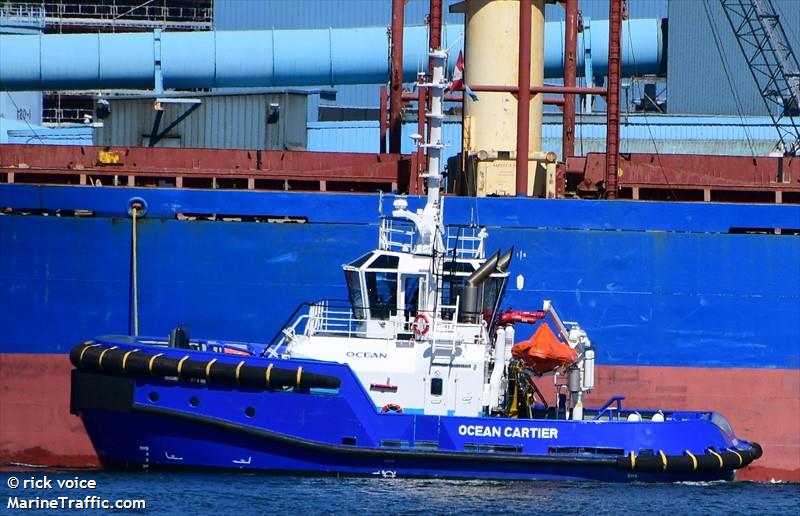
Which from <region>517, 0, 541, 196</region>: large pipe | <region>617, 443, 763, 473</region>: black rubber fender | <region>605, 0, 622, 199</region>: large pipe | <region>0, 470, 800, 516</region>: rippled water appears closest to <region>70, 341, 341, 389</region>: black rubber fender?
<region>0, 470, 800, 516</region>: rippled water

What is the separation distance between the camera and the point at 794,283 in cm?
1752

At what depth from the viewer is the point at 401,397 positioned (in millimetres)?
15195

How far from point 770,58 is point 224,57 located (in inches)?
371

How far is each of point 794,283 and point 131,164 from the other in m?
8.33

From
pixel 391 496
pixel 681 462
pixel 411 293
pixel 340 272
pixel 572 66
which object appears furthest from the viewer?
pixel 572 66

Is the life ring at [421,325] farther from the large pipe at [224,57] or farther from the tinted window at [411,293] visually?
the large pipe at [224,57]

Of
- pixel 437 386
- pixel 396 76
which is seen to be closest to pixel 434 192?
pixel 437 386

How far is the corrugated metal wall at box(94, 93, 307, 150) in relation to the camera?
22141 mm

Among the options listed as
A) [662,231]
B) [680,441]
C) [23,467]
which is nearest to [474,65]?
[662,231]

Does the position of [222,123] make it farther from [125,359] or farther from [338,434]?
[338,434]

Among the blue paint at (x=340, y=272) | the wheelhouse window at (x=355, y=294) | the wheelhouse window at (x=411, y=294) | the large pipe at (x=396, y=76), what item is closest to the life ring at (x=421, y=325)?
the wheelhouse window at (x=411, y=294)

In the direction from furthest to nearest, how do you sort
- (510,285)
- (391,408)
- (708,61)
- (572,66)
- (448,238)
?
(708,61) < (572,66) < (510,285) < (448,238) < (391,408)

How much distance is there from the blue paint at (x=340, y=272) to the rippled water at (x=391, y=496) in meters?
2.44

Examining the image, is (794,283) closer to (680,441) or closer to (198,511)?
(680,441)
